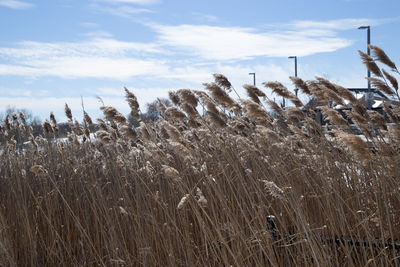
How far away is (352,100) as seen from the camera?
3814 millimetres

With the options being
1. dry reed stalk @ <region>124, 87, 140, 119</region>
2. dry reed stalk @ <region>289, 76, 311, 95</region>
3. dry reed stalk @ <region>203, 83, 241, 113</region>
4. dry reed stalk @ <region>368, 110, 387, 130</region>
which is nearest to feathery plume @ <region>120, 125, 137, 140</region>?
dry reed stalk @ <region>124, 87, 140, 119</region>

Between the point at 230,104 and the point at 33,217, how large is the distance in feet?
7.68

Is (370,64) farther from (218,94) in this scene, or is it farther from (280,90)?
(218,94)

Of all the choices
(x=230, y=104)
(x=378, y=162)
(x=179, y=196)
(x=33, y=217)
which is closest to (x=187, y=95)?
(x=230, y=104)

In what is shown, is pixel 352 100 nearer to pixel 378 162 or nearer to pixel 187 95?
pixel 378 162

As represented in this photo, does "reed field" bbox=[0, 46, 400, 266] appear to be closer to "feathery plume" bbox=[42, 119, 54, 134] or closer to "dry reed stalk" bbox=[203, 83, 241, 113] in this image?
"dry reed stalk" bbox=[203, 83, 241, 113]

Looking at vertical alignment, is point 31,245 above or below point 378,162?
below

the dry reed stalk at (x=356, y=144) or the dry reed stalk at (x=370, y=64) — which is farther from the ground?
the dry reed stalk at (x=370, y=64)

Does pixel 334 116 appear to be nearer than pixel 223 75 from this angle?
Yes

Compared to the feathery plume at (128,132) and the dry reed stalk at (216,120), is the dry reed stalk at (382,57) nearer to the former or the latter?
the dry reed stalk at (216,120)

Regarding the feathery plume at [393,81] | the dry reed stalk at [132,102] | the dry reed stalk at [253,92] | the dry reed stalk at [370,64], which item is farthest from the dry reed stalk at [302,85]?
the dry reed stalk at [132,102]

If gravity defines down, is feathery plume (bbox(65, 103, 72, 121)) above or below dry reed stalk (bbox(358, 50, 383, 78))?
below

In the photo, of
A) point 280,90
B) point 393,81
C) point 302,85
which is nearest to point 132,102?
point 280,90

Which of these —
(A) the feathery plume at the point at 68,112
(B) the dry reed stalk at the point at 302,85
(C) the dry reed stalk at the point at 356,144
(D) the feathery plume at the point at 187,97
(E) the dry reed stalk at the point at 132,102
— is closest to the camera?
(C) the dry reed stalk at the point at 356,144
